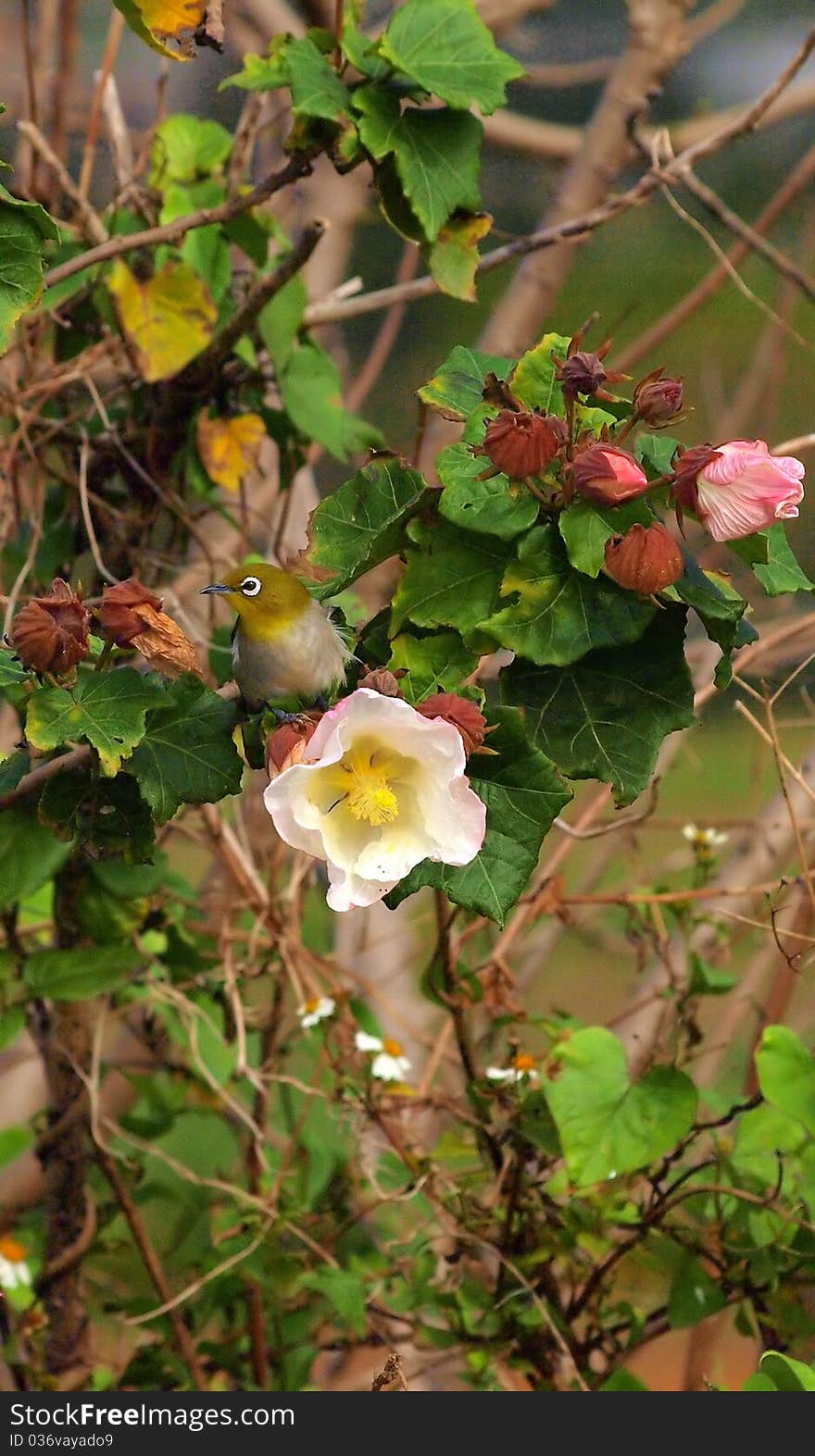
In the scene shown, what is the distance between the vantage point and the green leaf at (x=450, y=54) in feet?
2.24

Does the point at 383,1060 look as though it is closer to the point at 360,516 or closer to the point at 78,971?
the point at 78,971

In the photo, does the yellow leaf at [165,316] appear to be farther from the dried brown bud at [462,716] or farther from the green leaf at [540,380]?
the dried brown bud at [462,716]

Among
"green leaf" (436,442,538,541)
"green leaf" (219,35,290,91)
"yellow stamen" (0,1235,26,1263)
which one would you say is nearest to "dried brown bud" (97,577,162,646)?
"green leaf" (436,442,538,541)

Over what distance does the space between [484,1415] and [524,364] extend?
1.60ft

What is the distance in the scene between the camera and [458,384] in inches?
20.7

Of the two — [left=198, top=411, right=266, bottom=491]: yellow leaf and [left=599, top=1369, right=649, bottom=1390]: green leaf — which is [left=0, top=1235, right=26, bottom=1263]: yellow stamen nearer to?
[left=599, top=1369, right=649, bottom=1390]: green leaf

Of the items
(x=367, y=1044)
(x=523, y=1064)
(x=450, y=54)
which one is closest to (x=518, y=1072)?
(x=523, y=1064)

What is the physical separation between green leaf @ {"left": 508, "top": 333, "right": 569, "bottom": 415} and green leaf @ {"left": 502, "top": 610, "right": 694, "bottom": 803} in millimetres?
93

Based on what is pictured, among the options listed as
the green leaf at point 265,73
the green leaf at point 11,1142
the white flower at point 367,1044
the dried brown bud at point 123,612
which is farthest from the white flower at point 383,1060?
the green leaf at point 265,73

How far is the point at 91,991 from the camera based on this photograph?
77cm

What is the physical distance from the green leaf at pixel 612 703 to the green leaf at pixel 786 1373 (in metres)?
0.28

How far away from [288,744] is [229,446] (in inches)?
18.6

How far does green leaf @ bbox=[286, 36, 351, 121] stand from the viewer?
0.66 metres

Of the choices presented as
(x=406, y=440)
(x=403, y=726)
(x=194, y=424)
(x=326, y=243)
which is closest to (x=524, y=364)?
(x=403, y=726)
